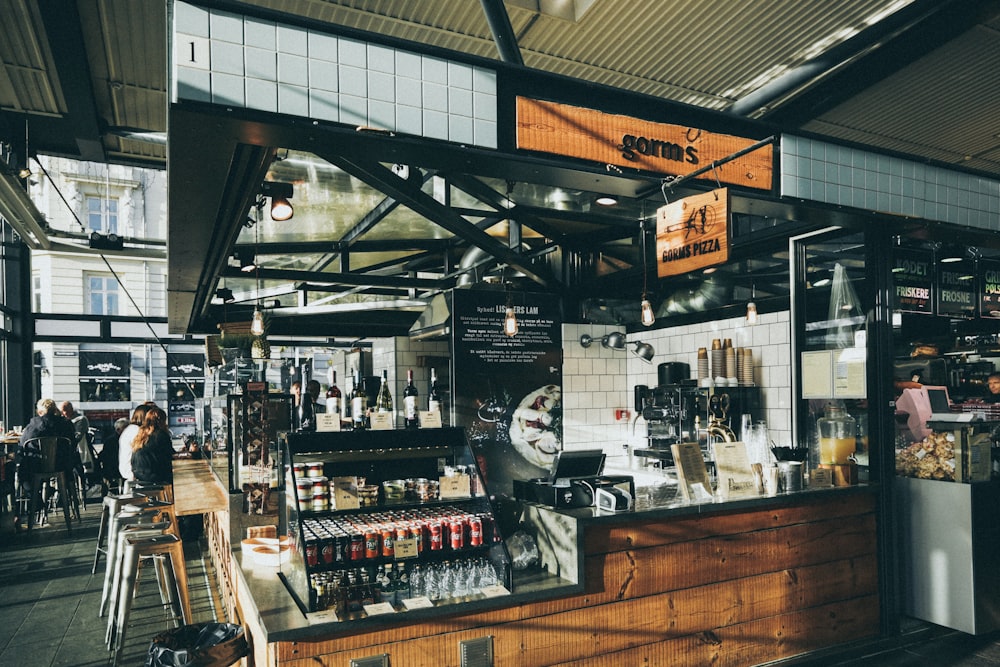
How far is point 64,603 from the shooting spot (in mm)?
5242

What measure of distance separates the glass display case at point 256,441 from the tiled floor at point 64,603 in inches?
50.5

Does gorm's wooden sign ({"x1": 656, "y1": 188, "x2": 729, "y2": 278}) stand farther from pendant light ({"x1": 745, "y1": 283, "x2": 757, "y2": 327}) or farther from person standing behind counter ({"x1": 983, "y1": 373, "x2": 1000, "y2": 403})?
person standing behind counter ({"x1": 983, "y1": 373, "x2": 1000, "y2": 403})

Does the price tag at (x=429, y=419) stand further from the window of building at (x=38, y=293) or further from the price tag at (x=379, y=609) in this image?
the window of building at (x=38, y=293)

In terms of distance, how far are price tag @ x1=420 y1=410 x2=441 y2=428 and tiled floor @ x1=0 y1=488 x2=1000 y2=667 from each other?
8.07 feet

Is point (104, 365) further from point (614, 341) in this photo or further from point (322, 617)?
point (322, 617)

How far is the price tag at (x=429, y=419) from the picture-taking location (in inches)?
141

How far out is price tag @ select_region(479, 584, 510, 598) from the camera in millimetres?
3061

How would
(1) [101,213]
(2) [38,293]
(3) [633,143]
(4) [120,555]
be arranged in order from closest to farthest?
1. (3) [633,143]
2. (4) [120,555]
3. (2) [38,293]
4. (1) [101,213]

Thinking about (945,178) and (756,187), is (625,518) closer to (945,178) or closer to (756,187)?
(756,187)

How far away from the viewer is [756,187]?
3533 millimetres

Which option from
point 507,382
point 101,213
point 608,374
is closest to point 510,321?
point 507,382

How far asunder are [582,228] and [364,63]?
4.85m

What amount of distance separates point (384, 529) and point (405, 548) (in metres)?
0.13

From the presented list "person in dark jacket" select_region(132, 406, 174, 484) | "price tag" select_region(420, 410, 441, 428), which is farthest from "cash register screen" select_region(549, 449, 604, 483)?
"person in dark jacket" select_region(132, 406, 174, 484)
